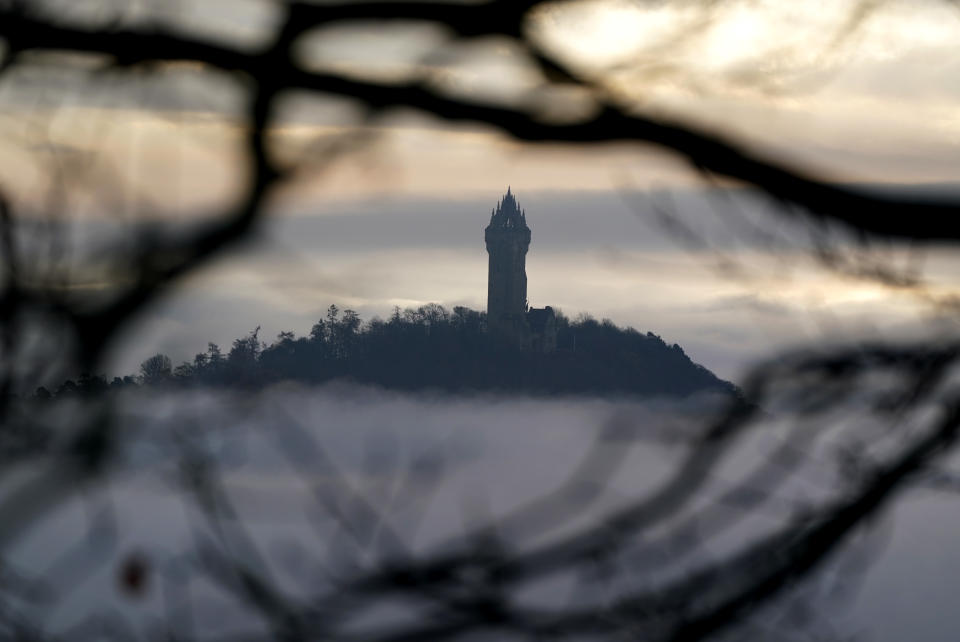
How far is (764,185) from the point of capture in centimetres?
292

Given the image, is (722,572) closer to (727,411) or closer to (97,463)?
(727,411)

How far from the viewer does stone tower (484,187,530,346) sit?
143125 millimetres

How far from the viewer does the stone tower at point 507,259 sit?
470 feet

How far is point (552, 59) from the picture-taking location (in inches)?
124

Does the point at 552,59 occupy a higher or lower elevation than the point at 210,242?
higher

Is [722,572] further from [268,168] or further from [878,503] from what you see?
[268,168]

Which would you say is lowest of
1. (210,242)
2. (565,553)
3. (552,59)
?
(565,553)

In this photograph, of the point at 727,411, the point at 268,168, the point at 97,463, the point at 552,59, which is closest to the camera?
the point at 268,168

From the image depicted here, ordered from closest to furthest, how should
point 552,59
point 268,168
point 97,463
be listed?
point 268,168 < point 552,59 < point 97,463

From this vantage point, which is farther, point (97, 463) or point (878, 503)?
point (97, 463)

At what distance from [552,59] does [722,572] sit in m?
1.74

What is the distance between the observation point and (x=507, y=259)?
144750 millimetres

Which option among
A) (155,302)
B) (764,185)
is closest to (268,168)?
(155,302)

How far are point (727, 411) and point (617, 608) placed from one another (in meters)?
0.79
